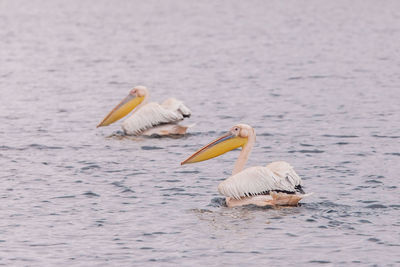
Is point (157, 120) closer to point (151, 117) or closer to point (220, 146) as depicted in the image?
point (151, 117)

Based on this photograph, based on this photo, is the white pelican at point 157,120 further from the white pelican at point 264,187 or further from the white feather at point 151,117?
the white pelican at point 264,187

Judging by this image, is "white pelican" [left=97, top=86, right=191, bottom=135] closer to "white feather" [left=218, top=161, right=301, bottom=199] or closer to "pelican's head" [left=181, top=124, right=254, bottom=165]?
"pelican's head" [left=181, top=124, right=254, bottom=165]

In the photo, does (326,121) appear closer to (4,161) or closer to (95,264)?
(4,161)

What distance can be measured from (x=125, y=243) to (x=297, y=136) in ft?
21.7

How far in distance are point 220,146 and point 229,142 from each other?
15cm

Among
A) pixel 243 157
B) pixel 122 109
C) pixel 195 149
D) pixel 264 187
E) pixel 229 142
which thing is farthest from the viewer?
pixel 122 109

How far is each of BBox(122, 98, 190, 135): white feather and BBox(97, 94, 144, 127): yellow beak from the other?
0.79 metres

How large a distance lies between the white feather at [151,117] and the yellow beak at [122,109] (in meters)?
0.79

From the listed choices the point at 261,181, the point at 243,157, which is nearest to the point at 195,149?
the point at 243,157

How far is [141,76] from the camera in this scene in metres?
25.6

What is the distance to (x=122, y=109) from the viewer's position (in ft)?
56.8

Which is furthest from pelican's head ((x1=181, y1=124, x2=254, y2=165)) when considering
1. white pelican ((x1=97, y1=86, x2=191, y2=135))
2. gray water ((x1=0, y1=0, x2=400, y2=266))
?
white pelican ((x1=97, y1=86, x2=191, y2=135))

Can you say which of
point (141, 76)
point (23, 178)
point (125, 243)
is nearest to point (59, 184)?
point (23, 178)

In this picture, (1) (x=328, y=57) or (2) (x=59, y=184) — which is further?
(1) (x=328, y=57)
